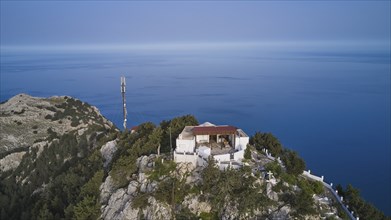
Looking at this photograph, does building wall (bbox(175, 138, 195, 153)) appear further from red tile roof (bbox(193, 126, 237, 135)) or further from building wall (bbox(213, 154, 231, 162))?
building wall (bbox(213, 154, 231, 162))

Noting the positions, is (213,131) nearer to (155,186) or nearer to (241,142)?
(241,142)

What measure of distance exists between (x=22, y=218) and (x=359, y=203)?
34495 millimetres

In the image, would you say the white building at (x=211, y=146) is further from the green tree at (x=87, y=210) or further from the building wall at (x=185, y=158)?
the green tree at (x=87, y=210)

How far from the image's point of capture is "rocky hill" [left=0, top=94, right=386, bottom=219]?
83.2ft

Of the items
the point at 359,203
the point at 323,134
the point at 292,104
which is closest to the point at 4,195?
the point at 359,203

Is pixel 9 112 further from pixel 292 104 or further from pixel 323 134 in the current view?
pixel 292 104

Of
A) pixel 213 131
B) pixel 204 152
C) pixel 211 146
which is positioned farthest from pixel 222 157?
pixel 213 131

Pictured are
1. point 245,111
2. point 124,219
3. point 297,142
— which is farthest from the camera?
point 245,111

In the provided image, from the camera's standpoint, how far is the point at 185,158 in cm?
2967

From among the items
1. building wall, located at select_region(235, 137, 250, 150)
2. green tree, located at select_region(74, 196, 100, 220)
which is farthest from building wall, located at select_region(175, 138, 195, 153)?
green tree, located at select_region(74, 196, 100, 220)

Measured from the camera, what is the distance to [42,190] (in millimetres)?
40844

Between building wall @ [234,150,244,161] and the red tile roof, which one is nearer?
building wall @ [234,150,244,161]

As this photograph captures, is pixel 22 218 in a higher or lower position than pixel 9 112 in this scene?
lower

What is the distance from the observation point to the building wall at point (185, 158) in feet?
96.8
